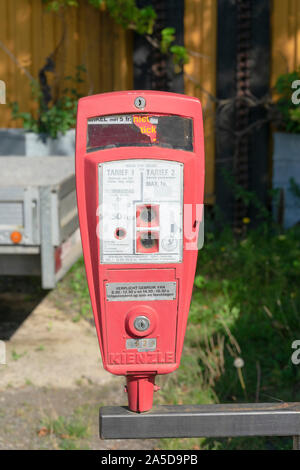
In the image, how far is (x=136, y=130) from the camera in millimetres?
2268

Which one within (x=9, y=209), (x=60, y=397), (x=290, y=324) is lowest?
(x=60, y=397)

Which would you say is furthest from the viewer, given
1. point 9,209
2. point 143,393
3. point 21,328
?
point 21,328

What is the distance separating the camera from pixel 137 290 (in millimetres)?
2324

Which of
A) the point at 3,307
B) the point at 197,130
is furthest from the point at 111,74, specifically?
the point at 197,130

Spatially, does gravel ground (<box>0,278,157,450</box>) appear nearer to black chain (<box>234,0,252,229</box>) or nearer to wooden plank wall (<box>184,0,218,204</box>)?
black chain (<box>234,0,252,229</box>)

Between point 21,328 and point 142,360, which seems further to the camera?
point 21,328

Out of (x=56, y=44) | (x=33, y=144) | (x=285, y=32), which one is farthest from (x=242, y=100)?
(x=33, y=144)

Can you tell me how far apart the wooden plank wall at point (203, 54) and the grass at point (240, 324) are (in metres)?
1.31

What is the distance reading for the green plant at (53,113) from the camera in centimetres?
782

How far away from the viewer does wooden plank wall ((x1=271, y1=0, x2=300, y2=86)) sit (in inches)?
295

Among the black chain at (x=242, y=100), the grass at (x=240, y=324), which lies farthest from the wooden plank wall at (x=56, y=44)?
the grass at (x=240, y=324)

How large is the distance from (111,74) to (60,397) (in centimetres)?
453

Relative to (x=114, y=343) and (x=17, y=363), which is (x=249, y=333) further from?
(x=114, y=343)

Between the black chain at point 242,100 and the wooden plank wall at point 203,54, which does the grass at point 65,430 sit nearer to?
the black chain at point 242,100
